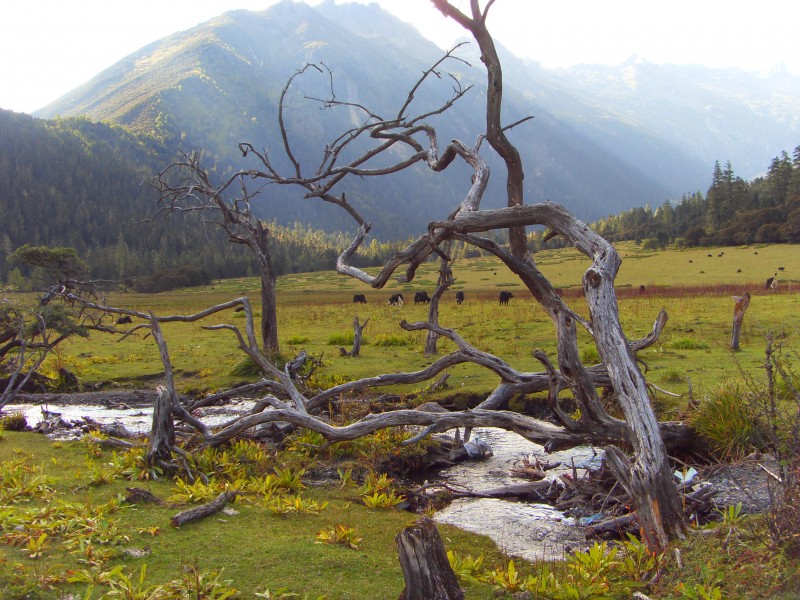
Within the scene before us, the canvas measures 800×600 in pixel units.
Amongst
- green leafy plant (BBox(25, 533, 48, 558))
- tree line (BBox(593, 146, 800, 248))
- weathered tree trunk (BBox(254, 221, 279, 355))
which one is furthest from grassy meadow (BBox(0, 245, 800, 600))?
tree line (BBox(593, 146, 800, 248))

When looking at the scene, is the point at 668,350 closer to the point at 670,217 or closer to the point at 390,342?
the point at 390,342

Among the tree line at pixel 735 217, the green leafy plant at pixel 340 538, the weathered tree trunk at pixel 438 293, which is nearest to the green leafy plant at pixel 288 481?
the green leafy plant at pixel 340 538

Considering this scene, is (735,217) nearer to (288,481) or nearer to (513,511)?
(513,511)

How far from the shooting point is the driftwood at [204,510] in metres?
7.26

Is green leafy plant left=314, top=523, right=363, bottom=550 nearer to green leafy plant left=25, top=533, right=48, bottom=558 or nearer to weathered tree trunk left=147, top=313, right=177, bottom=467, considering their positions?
green leafy plant left=25, top=533, right=48, bottom=558

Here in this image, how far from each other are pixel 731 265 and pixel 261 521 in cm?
5960

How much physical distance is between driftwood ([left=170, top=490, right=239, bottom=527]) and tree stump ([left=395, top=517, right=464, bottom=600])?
358cm

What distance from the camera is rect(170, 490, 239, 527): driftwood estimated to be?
7259mm

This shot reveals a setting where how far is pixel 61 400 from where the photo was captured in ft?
57.7

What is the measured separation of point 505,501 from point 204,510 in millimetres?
4511

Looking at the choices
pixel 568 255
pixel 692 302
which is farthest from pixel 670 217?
pixel 692 302

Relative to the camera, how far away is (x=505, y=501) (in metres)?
9.69

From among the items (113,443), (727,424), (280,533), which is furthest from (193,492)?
(727,424)

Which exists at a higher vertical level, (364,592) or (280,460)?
(364,592)
